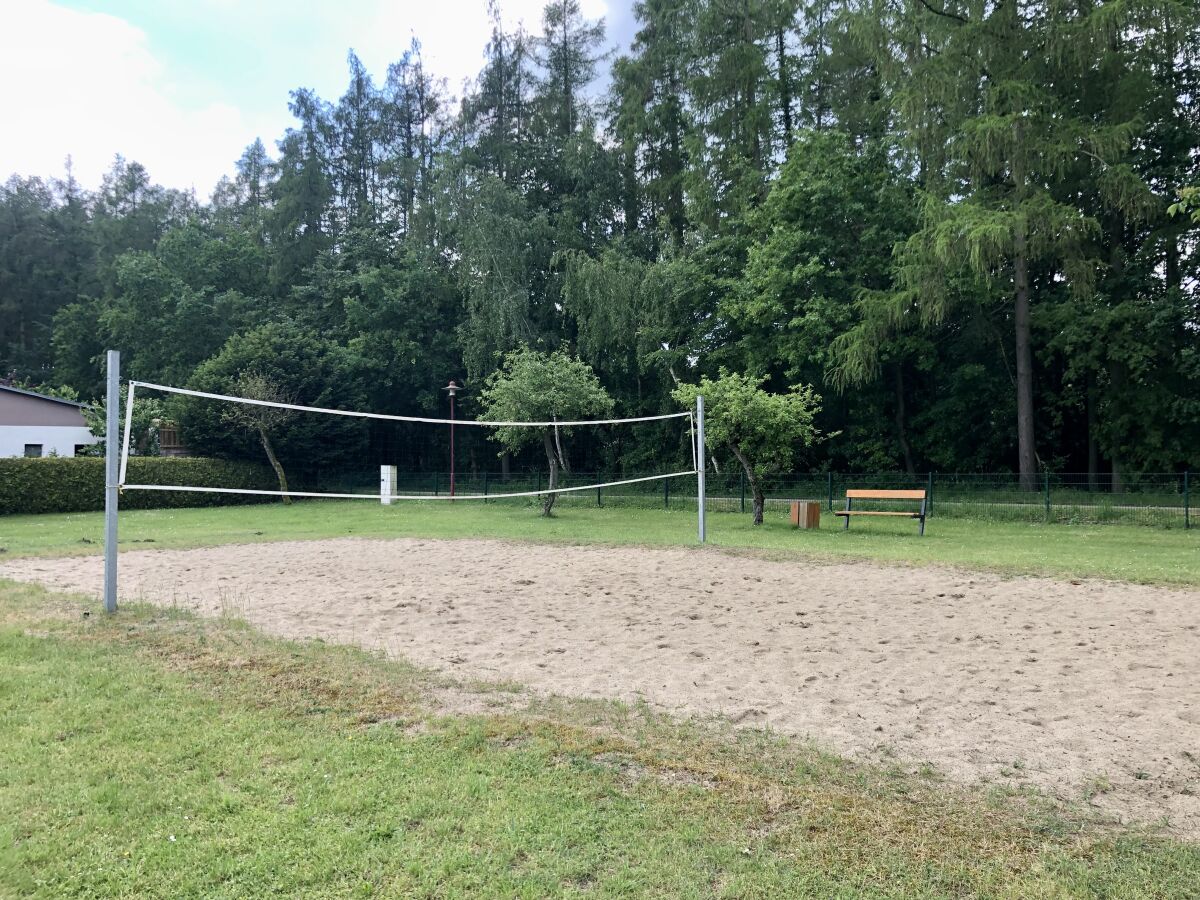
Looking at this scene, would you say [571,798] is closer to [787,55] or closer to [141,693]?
[141,693]

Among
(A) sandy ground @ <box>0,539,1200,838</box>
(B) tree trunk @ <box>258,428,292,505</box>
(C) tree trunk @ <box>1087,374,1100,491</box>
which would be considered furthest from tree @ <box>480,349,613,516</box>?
(C) tree trunk @ <box>1087,374,1100,491</box>

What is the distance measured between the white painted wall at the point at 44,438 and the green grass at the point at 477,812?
29.9m

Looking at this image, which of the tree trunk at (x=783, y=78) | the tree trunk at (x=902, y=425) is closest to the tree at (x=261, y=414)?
the tree trunk at (x=783, y=78)

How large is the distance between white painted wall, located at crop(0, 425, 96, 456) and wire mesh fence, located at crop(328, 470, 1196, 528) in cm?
1729

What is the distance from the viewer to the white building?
91.7ft

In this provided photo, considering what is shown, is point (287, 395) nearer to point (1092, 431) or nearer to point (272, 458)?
point (272, 458)

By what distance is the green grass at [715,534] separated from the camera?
34.9ft

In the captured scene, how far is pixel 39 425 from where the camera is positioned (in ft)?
94.7

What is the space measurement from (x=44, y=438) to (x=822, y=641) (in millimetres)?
32661

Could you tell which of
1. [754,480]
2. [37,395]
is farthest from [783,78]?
[37,395]

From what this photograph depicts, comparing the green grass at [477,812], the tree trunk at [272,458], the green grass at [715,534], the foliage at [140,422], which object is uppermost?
the foliage at [140,422]

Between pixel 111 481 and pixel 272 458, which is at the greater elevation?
pixel 272 458

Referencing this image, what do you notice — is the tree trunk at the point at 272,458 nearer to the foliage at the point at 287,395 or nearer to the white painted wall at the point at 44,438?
the foliage at the point at 287,395

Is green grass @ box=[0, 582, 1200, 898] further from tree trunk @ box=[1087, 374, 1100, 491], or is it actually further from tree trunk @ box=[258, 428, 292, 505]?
tree trunk @ box=[258, 428, 292, 505]
